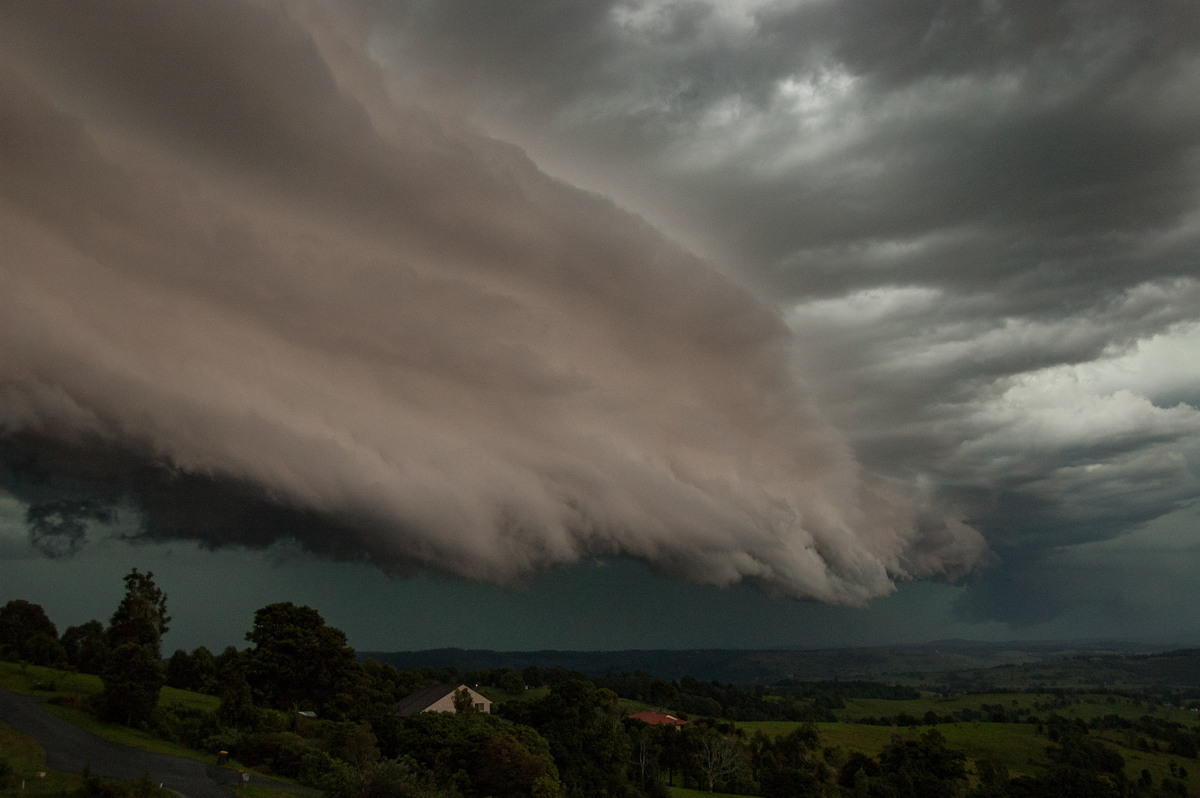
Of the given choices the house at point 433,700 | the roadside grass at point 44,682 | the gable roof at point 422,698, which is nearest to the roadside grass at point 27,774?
the roadside grass at point 44,682

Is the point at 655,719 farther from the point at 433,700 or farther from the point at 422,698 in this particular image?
the point at 433,700

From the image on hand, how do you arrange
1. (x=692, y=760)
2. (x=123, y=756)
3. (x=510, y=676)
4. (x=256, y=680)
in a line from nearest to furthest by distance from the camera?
(x=123, y=756) → (x=256, y=680) → (x=692, y=760) → (x=510, y=676)

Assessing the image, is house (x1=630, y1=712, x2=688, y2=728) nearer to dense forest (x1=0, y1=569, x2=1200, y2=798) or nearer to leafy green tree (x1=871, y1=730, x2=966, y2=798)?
dense forest (x1=0, y1=569, x2=1200, y2=798)

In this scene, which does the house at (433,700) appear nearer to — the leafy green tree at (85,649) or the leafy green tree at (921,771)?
the leafy green tree at (85,649)

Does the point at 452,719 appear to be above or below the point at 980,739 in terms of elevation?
above

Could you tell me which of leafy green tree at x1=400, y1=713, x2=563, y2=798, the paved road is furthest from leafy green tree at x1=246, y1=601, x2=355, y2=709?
the paved road

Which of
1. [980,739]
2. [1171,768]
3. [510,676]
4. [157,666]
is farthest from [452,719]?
[1171,768]

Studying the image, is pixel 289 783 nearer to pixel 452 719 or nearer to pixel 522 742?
pixel 452 719

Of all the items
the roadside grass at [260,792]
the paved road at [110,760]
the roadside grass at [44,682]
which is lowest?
the roadside grass at [260,792]
